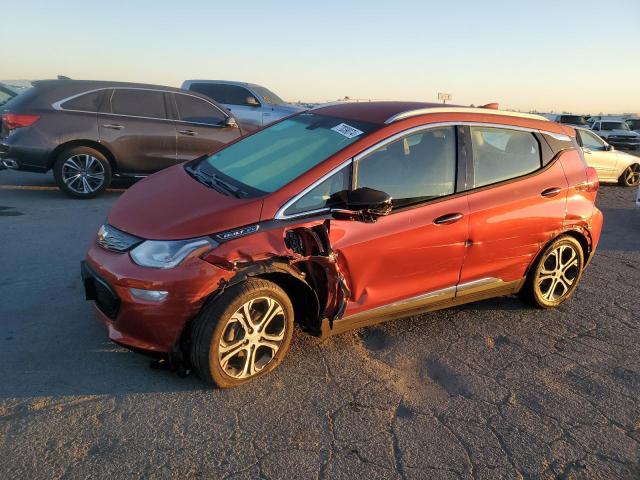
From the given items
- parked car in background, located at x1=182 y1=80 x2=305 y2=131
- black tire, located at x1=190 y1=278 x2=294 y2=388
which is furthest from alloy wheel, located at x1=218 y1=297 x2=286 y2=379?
parked car in background, located at x1=182 y1=80 x2=305 y2=131

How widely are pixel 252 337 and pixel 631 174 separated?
13.3 meters

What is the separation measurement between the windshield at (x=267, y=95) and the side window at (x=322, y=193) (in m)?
10.8

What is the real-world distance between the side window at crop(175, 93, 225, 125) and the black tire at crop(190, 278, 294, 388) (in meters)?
6.15

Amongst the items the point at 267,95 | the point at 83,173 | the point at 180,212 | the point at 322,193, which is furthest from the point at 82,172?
the point at 267,95

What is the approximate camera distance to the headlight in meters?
2.95

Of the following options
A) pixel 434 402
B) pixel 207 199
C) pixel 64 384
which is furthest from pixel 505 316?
pixel 64 384

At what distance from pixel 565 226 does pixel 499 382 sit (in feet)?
5.34

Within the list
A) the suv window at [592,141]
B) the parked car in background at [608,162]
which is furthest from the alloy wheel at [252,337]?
the suv window at [592,141]

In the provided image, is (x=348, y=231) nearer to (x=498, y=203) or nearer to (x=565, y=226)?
(x=498, y=203)

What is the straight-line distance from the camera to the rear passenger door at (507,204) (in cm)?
385

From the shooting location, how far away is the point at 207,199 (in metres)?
3.29

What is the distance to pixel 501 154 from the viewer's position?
4.07m

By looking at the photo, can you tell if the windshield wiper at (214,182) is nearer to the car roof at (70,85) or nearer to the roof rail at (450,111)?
the roof rail at (450,111)

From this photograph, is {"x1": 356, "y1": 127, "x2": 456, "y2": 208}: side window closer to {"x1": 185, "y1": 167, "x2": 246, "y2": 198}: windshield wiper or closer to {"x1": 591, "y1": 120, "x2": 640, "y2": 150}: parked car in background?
{"x1": 185, "y1": 167, "x2": 246, "y2": 198}: windshield wiper
